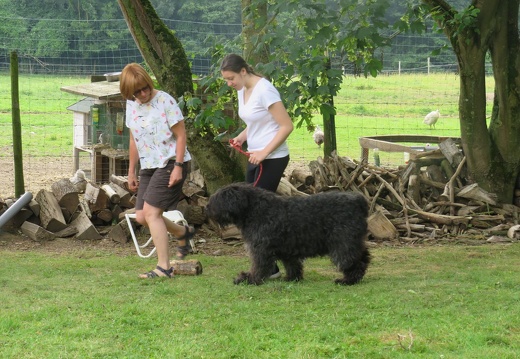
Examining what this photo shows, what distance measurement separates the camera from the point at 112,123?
11.6 m

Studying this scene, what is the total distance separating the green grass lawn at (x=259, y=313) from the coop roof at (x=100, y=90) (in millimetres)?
3959

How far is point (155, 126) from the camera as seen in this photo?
7.01m

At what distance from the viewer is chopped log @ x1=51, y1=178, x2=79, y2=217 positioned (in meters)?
9.63

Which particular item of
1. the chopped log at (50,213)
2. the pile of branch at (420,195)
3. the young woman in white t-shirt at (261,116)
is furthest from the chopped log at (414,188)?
the chopped log at (50,213)

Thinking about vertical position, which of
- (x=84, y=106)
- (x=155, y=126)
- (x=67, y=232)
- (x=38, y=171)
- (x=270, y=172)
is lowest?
(x=67, y=232)

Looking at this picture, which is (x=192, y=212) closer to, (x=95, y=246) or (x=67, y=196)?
(x=95, y=246)

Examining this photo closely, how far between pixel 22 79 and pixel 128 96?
1128 centimetres

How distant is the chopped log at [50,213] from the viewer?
940cm

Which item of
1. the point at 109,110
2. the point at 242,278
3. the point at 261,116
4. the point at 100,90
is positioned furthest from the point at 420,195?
the point at 100,90

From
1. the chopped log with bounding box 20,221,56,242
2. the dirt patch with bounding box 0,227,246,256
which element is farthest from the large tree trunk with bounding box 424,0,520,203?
the chopped log with bounding box 20,221,56,242

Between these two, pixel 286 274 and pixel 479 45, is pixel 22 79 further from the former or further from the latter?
pixel 286 274

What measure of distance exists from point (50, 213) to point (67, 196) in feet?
1.05

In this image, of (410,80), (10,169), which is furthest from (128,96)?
(410,80)

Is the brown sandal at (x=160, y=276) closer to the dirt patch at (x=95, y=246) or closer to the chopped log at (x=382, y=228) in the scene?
the dirt patch at (x=95, y=246)
